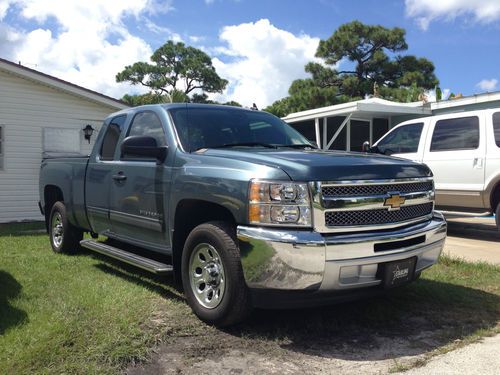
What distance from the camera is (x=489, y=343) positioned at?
12.6 ft

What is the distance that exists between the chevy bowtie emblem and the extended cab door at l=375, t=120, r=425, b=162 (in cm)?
534

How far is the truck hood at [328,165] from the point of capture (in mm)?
3643

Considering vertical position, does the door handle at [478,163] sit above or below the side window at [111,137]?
below

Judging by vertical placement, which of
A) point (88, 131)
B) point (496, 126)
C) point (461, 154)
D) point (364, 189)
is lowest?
point (364, 189)

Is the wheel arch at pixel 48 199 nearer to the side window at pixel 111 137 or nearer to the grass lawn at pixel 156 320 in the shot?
the grass lawn at pixel 156 320

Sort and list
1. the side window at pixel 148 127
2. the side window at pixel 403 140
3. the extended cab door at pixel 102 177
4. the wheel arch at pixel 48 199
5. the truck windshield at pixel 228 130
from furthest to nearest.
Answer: the side window at pixel 403 140 → the wheel arch at pixel 48 199 → the extended cab door at pixel 102 177 → the side window at pixel 148 127 → the truck windshield at pixel 228 130

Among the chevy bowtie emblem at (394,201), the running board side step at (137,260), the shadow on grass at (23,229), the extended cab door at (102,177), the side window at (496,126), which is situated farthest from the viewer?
the shadow on grass at (23,229)

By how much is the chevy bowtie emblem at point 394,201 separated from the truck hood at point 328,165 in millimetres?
159

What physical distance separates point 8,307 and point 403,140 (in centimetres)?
755

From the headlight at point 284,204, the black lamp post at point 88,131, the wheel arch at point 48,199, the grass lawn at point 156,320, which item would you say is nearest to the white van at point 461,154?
the grass lawn at point 156,320

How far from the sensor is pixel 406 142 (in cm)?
966

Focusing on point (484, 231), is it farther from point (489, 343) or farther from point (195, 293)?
point (195, 293)

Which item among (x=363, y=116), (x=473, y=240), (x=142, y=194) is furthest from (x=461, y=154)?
(x=363, y=116)

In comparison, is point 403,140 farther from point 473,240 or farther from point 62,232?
point 62,232
